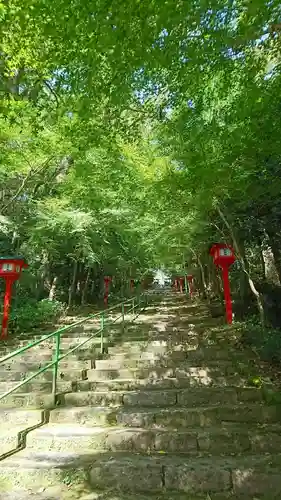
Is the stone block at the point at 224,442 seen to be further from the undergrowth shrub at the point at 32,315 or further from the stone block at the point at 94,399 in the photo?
the undergrowth shrub at the point at 32,315

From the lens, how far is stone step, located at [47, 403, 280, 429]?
445 centimetres

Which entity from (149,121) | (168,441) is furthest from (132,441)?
(149,121)

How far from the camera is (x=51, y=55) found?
429cm

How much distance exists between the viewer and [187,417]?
4.46 m

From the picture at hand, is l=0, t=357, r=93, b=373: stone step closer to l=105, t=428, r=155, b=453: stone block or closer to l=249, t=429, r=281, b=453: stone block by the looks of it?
l=105, t=428, r=155, b=453: stone block

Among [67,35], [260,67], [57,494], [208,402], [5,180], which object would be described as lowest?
[57,494]

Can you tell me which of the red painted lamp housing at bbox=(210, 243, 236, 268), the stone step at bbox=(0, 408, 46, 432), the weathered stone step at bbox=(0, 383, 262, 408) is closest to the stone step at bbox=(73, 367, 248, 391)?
the weathered stone step at bbox=(0, 383, 262, 408)

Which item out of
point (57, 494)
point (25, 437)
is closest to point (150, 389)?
point (25, 437)

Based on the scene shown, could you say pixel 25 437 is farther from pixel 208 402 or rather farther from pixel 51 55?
pixel 51 55

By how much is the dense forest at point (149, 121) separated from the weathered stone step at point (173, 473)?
3.60 meters

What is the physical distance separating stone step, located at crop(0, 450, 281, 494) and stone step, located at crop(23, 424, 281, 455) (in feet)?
0.77

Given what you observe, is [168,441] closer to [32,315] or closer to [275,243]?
[275,243]

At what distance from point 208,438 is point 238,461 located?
0.48 metres

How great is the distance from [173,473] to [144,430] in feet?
2.76
